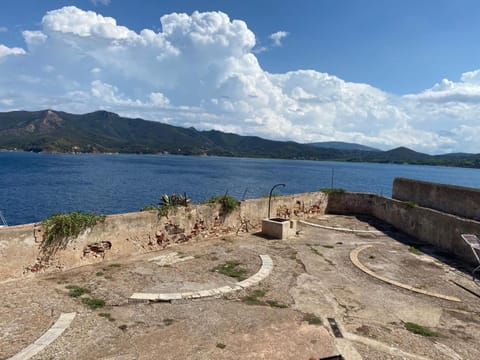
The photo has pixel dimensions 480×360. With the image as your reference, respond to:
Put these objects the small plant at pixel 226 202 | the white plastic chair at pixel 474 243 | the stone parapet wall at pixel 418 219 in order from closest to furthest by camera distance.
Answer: the white plastic chair at pixel 474 243 → the stone parapet wall at pixel 418 219 → the small plant at pixel 226 202

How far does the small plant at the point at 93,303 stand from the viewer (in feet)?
21.0

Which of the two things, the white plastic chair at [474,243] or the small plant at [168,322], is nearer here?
the small plant at [168,322]

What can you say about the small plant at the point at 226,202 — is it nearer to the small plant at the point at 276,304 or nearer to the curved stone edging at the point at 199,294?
the curved stone edging at the point at 199,294

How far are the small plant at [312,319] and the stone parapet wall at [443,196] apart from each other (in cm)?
1124

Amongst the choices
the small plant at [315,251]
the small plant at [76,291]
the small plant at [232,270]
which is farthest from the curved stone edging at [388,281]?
the small plant at [76,291]

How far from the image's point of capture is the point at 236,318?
621 cm

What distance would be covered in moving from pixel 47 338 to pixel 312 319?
4682 mm

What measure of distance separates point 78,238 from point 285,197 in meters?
9.81

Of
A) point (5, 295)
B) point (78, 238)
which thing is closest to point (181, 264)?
point (78, 238)

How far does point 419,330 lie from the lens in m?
6.08

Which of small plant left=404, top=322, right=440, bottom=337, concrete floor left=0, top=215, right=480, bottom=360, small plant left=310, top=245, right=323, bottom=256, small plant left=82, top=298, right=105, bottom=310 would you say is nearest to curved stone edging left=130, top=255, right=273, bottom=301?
concrete floor left=0, top=215, right=480, bottom=360

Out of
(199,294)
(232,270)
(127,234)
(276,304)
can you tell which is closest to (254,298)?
(276,304)

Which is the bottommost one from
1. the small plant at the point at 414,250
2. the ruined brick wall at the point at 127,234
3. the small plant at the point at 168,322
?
the small plant at the point at 414,250

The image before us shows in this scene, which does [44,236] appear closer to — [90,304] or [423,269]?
[90,304]
